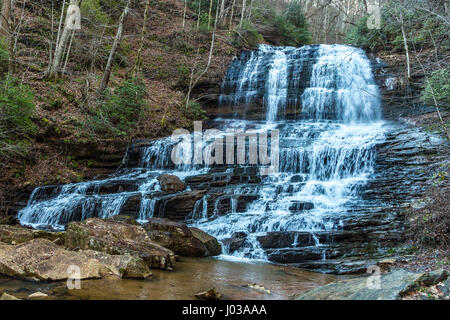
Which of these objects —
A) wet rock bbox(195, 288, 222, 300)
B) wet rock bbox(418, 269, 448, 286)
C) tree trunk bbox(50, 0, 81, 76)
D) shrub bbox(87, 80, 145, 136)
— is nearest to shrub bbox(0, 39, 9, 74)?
Answer: tree trunk bbox(50, 0, 81, 76)

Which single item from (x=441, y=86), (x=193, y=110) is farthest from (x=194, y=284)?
(x=193, y=110)

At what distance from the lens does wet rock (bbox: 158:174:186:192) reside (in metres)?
11.2

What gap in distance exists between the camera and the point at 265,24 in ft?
94.6

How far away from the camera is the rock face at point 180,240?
732cm

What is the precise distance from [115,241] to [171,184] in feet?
17.5

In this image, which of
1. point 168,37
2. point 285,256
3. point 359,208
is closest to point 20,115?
point 285,256

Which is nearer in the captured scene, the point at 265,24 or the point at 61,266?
the point at 61,266

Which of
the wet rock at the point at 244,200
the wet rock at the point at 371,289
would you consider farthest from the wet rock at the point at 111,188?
the wet rock at the point at 371,289

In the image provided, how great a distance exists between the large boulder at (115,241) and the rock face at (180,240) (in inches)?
30.5

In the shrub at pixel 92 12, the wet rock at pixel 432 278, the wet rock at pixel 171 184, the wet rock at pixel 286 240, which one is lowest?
the wet rock at pixel 286 240

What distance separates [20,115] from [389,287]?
36.4ft

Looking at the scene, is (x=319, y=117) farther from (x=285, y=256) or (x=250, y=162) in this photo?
(x=285, y=256)

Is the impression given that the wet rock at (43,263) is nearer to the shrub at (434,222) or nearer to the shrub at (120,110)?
the shrub at (434,222)

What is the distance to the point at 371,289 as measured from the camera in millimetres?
3338
